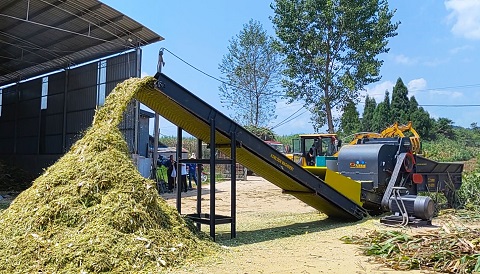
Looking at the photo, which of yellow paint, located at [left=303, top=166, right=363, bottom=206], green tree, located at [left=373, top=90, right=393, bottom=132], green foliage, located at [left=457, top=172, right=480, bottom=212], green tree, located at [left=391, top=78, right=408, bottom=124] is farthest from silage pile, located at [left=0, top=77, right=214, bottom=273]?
green tree, located at [left=373, top=90, right=393, bottom=132]

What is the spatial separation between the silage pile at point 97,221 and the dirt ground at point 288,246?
508mm

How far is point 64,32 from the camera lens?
16984 mm

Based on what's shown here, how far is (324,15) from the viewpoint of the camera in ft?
84.7

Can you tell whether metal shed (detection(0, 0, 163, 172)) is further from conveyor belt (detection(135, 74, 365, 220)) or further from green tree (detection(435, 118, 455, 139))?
green tree (detection(435, 118, 455, 139))

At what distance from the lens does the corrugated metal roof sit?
1498 centimetres

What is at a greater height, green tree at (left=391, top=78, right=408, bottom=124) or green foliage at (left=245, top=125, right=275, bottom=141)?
green tree at (left=391, top=78, right=408, bottom=124)

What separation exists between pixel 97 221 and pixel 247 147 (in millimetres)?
2991

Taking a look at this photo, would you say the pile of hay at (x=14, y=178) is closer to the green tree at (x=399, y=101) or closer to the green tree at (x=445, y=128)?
the green tree at (x=399, y=101)

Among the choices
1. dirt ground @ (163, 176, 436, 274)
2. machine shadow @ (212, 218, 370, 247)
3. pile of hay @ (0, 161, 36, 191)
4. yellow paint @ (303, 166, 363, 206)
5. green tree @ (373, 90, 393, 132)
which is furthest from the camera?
green tree @ (373, 90, 393, 132)

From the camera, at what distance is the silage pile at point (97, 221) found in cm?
497

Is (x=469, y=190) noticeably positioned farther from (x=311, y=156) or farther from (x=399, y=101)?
(x=399, y=101)

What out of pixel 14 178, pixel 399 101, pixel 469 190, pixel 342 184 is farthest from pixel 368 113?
pixel 342 184

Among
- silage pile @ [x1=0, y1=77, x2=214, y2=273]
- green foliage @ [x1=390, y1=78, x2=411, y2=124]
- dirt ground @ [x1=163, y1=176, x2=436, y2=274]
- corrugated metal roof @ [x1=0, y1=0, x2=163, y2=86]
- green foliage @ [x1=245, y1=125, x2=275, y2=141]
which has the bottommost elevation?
dirt ground @ [x1=163, y1=176, x2=436, y2=274]

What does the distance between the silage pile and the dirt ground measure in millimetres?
508
